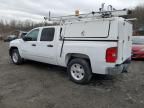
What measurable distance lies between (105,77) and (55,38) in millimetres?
2368

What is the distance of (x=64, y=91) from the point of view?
194 inches

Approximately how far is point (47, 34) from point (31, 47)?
3.72 feet

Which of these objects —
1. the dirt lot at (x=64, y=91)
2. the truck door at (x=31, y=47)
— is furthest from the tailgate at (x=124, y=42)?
the truck door at (x=31, y=47)

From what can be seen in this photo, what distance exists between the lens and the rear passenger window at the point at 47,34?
635 centimetres

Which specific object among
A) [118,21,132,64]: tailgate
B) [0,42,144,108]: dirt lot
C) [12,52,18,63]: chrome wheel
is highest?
[118,21,132,64]: tailgate

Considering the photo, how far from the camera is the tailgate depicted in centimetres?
494

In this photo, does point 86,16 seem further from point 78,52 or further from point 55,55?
point 55,55

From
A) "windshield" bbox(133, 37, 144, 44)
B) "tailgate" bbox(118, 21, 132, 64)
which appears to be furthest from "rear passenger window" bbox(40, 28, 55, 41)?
"windshield" bbox(133, 37, 144, 44)

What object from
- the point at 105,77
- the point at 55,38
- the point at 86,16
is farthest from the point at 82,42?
the point at 105,77

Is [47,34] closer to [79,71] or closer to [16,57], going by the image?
[79,71]

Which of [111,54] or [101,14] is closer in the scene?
[111,54]

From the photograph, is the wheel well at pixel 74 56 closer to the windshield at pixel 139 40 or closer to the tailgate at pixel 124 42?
the tailgate at pixel 124 42

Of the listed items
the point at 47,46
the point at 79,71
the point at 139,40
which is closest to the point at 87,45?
the point at 79,71

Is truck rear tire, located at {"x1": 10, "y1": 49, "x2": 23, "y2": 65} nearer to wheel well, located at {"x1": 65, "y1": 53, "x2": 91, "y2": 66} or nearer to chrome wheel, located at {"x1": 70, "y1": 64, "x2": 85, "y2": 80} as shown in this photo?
wheel well, located at {"x1": 65, "y1": 53, "x2": 91, "y2": 66}
